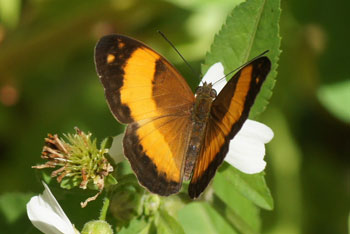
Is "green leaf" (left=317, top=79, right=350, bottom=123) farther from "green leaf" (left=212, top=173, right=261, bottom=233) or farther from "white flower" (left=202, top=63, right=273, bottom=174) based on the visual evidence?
"white flower" (left=202, top=63, right=273, bottom=174)

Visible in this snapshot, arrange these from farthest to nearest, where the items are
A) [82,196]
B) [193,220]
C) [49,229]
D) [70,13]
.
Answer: [70,13] → [193,220] → [82,196] → [49,229]

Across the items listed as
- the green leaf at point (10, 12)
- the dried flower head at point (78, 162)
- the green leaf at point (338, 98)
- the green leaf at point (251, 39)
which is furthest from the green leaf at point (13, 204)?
the green leaf at point (10, 12)

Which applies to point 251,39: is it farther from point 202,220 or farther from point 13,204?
point 13,204

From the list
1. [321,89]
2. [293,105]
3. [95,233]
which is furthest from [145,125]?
[293,105]

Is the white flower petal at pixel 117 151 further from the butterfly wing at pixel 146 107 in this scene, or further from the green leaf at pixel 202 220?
the green leaf at pixel 202 220

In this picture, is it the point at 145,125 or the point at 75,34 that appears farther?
the point at 75,34

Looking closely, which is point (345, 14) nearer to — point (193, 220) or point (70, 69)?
point (193, 220)
